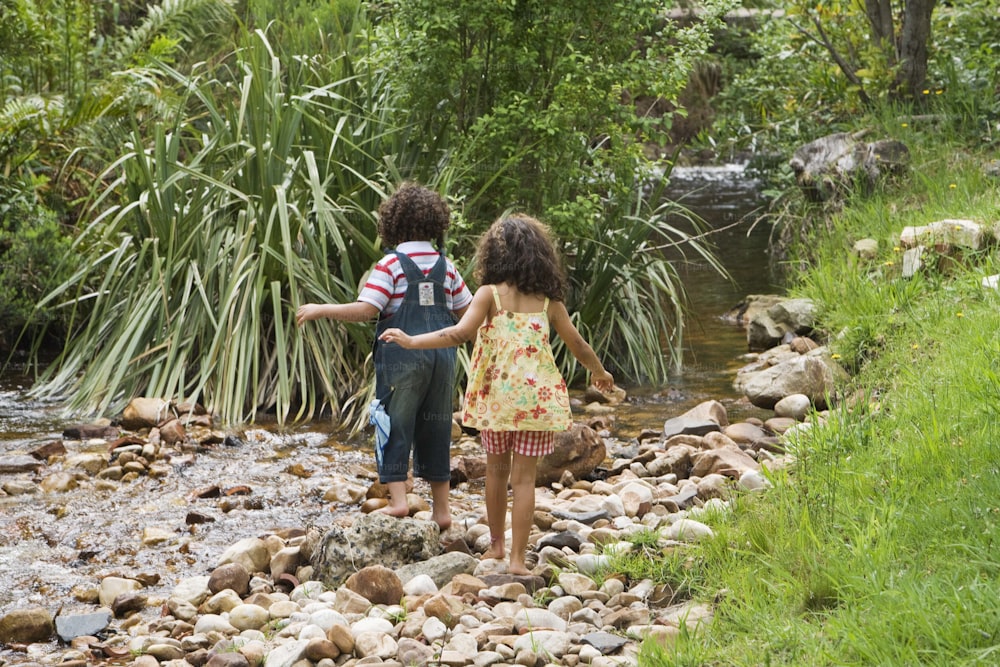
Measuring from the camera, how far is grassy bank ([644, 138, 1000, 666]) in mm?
2652

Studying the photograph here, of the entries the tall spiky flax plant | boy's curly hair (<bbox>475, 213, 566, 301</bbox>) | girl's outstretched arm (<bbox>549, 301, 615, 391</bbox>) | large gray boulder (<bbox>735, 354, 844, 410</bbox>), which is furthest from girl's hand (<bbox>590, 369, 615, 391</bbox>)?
the tall spiky flax plant

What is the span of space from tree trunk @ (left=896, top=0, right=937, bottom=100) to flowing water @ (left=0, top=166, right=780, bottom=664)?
3787mm

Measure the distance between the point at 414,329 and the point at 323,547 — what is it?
3.28 feet

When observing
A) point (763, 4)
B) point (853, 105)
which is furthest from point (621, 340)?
point (763, 4)

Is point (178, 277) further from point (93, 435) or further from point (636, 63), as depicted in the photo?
point (636, 63)

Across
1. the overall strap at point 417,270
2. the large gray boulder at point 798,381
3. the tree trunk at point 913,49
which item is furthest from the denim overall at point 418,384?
the tree trunk at point 913,49

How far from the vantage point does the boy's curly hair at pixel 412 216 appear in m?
4.61

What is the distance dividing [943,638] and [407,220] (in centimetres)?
277

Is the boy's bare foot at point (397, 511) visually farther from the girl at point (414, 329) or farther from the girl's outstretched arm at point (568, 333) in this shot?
the girl's outstretched arm at point (568, 333)

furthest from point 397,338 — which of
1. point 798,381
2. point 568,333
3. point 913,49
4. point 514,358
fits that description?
point 913,49

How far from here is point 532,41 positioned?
7.09 m

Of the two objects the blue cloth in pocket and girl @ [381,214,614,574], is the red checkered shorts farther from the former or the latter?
the blue cloth in pocket

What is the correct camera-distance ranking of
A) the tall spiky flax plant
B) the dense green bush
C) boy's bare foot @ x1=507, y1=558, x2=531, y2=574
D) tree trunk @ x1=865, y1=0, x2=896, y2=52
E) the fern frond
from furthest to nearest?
the fern frond → tree trunk @ x1=865, y1=0, x2=896, y2=52 → the dense green bush → the tall spiky flax plant → boy's bare foot @ x1=507, y1=558, x2=531, y2=574

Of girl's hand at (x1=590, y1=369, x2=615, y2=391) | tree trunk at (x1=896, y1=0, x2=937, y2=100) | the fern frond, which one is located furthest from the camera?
the fern frond
